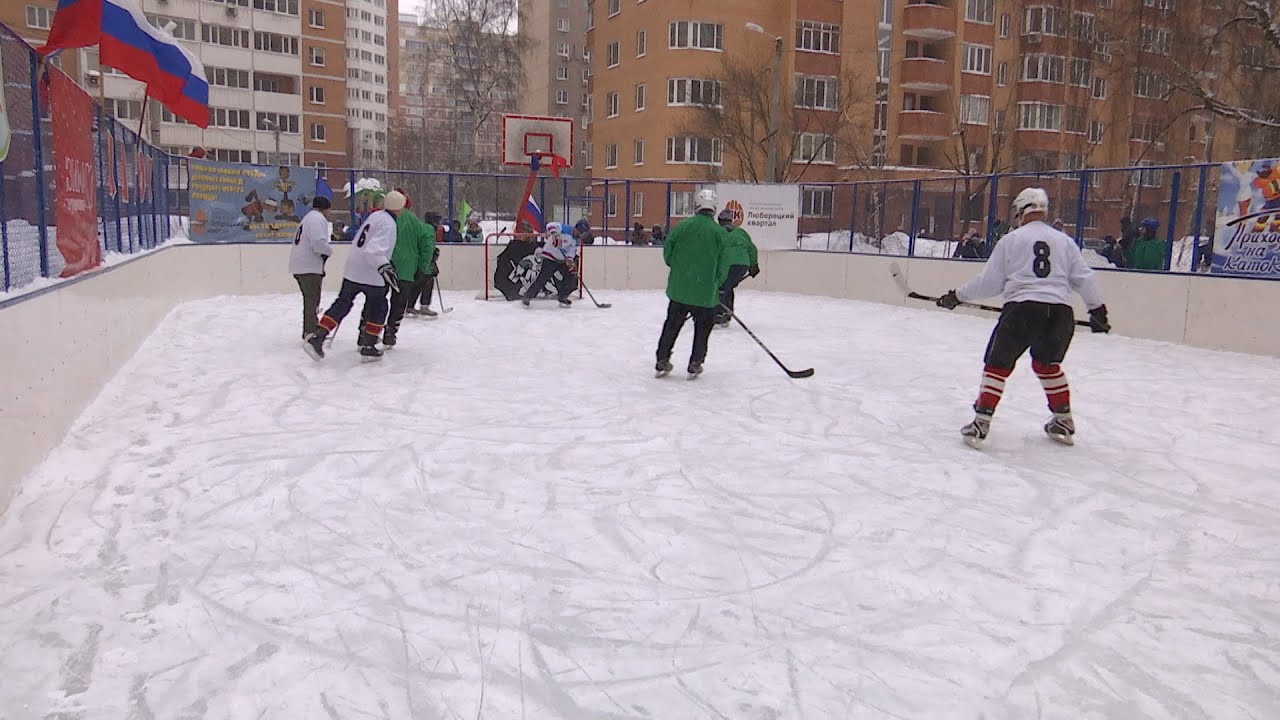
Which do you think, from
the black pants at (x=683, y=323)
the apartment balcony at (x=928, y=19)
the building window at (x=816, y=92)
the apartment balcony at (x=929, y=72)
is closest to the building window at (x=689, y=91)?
the building window at (x=816, y=92)

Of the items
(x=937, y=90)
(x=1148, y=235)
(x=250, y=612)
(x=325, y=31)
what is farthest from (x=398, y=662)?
(x=325, y=31)

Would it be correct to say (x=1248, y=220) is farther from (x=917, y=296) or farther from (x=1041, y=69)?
(x=1041, y=69)

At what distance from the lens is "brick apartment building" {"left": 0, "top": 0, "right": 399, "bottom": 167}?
1762 inches

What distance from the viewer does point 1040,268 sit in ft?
17.5

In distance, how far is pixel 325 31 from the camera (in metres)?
56.4

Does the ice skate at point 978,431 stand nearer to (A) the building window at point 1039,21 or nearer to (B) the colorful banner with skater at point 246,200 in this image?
(B) the colorful banner with skater at point 246,200

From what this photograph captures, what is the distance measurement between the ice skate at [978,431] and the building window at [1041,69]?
112ft

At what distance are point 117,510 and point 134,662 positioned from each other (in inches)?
60.3

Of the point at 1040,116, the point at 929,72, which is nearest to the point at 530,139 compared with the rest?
the point at 929,72

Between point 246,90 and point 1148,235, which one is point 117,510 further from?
point 246,90

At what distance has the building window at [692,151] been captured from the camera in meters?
32.3

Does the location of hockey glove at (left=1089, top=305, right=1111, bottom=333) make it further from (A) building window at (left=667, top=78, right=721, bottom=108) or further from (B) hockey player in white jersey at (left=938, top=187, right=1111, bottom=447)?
(A) building window at (left=667, top=78, right=721, bottom=108)

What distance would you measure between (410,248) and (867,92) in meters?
27.8

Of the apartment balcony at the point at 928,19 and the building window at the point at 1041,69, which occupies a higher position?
the apartment balcony at the point at 928,19
